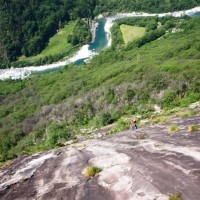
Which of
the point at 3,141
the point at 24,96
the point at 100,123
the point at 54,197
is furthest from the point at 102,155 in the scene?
the point at 24,96

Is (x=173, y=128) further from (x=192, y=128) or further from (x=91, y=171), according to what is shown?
(x=91, y=171)

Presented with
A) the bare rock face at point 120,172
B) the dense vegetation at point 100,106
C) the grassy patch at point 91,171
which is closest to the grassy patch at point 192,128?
the bare rock face at point 120,172

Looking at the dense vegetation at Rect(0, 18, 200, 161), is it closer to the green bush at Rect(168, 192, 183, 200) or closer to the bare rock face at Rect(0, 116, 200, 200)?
the bare rock face at Rect(0, 116, 200, 200)

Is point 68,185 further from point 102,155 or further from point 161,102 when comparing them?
point 161,102

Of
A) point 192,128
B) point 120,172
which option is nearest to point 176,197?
point 120,172

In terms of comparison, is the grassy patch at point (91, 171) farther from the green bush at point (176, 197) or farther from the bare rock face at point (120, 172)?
the green bush at point (176, 197)

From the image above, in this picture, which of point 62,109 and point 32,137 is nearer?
point 32,137
